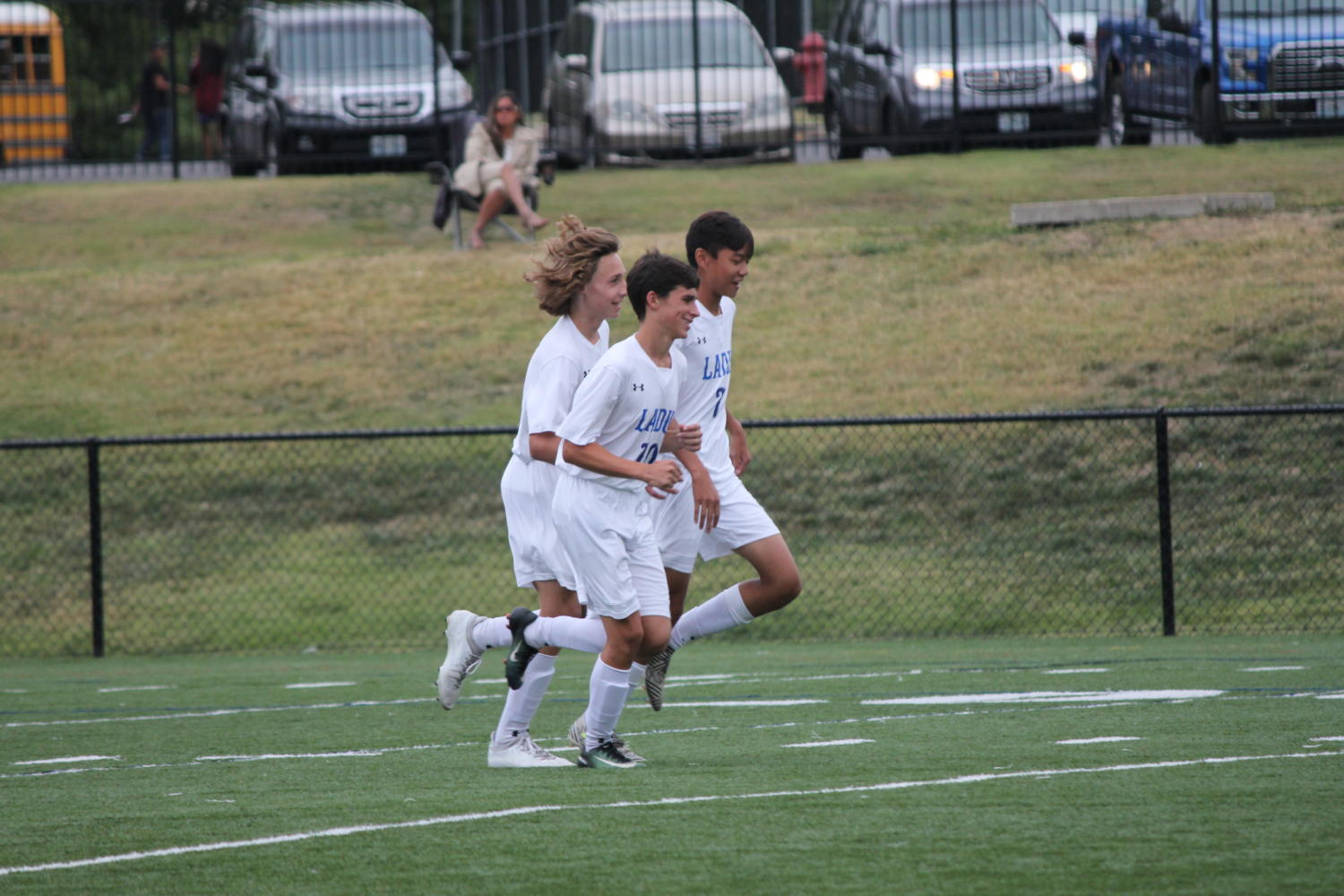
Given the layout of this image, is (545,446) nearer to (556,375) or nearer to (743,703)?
(556,375)

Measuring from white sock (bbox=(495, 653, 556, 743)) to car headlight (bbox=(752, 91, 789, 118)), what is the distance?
672 inches

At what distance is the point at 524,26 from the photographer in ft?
94.3

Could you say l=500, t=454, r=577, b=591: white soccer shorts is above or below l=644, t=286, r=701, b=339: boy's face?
below

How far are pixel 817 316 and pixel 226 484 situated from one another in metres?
5.90

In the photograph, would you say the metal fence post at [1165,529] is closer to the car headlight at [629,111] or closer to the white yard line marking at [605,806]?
the white yard line marking at [605,806]

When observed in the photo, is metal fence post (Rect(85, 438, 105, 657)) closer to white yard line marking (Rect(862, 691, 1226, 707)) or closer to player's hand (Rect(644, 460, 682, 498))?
white yard line marking (Rect(862, 691, 1226, 707))

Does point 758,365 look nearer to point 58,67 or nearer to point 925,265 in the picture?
point 925,265

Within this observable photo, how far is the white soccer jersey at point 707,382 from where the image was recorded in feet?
23.5

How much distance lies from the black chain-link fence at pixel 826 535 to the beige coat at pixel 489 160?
418cm

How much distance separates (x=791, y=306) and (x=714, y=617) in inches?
420

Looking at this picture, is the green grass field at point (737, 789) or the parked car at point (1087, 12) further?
the parked car at point (1087, 12)

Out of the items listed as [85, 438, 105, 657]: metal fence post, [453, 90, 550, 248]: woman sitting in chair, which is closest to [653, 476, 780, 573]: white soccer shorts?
[85, 438, 105, 657]: metal fence post

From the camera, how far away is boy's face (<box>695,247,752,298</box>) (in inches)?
283

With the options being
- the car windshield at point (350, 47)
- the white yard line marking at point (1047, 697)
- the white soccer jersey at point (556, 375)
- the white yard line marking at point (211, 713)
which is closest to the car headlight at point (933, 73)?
the car windshield at point (350, 47)
